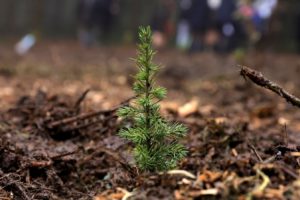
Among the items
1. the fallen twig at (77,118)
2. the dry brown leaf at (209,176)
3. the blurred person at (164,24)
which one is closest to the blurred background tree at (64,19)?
the blurred person at (164,24)

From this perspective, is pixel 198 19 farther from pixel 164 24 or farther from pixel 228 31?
pixel 164 24

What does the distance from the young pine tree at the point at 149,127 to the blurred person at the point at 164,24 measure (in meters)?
16.4

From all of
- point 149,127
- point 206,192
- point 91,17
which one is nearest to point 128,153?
point 149,127

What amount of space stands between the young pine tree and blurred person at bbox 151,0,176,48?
53.6 ft

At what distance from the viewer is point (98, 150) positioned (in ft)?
10.3

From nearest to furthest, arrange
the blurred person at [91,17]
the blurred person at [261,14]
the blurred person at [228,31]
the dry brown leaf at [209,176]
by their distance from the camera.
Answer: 1. the dry brown leaf at [209,176]
2. the blurred person at [261,14]
3. the blurred person at [228,31]
4. the blurred person at [91,17]

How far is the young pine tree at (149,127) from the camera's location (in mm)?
2401

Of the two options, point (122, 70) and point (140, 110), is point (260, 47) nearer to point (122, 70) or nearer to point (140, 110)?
point (122, 70)

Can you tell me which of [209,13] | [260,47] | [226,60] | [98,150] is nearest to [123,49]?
[209,13]

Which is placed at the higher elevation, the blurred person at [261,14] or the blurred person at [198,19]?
the blurred person at [198,19]

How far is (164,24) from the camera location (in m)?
19.6

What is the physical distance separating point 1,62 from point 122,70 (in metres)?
2.27

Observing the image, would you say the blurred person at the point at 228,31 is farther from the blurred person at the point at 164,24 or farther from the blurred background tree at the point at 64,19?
the blurred person at the point at 164,24

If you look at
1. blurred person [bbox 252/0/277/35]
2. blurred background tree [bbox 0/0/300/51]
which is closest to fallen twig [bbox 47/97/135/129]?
blurred person [bbox 252/0/277/35]
